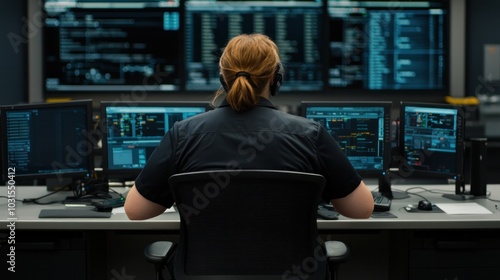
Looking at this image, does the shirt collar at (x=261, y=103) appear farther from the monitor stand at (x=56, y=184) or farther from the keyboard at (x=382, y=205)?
the monitor stand at (x=56, y=184)

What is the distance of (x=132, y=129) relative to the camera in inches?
128

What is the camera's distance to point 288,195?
2027 millimetres

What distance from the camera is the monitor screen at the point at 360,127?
128 inches

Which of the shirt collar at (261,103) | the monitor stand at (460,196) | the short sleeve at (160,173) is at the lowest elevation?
the monitor stand at (460,196)

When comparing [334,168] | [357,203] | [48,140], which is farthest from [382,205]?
[48,140]

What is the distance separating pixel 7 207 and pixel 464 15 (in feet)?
12.5

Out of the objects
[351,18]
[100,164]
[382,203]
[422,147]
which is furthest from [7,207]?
[351,18]

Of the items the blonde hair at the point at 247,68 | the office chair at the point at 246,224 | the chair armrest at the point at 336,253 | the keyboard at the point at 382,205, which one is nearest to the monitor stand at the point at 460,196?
the keyboard at the point at 382,205

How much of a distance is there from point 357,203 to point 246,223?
40 cm

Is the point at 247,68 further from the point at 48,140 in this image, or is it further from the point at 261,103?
the point at 48,140

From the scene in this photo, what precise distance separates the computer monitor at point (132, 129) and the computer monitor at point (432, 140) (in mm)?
879

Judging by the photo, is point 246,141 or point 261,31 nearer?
point 246,141

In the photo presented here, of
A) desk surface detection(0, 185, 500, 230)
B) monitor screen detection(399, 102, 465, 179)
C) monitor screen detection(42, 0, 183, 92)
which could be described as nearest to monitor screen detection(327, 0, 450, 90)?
monitor screen detection(42, 0, 183, 92)

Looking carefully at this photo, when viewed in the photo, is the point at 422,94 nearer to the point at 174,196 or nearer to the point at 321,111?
the point at 321,111
